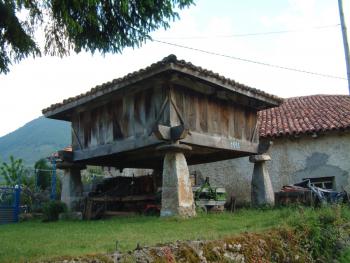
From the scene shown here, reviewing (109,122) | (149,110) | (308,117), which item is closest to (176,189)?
(149,110)

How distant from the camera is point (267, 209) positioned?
9.48 m

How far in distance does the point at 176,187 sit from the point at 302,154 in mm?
7121

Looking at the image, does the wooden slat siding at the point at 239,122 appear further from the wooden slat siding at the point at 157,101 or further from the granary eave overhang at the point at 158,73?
the wooden slat siding at the point at 157,101

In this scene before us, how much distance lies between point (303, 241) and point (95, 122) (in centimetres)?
552

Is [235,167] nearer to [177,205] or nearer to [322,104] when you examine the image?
[322,104]

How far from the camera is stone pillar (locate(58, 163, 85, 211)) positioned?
10320mm

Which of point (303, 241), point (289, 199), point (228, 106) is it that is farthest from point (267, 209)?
point (303, 241)

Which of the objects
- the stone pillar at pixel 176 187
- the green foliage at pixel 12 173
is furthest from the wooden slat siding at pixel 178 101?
the green foliage at pixel 12 173

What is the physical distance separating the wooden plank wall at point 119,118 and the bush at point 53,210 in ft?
4.68

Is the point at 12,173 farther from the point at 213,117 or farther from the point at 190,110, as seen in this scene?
the point at 190,110

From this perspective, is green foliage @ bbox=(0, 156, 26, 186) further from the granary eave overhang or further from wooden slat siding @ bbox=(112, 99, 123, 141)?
wooden slat siding @ bbox=(112, 99, 123, 141)

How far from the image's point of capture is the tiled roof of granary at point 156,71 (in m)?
7.46

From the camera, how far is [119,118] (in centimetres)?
907

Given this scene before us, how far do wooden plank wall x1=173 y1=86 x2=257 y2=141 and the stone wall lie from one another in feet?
12.5
